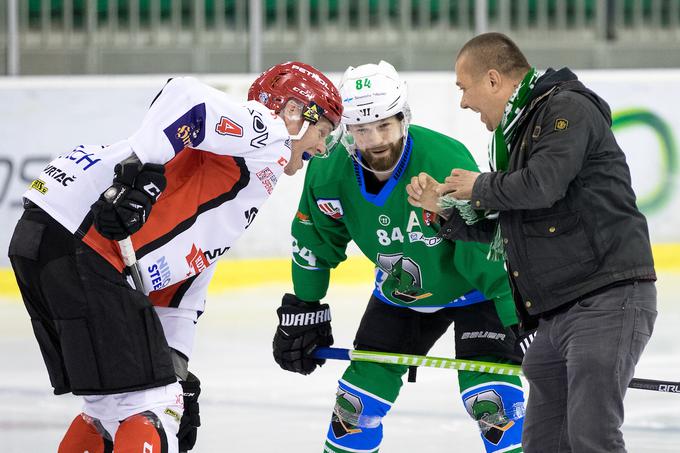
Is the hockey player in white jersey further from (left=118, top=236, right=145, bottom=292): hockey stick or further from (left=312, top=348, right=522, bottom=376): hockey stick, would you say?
(left=312, top=348, right=522, bottom=376): hockey stick

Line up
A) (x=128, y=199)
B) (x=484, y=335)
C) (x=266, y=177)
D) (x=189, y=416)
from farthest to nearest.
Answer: (x=484, y=335) < (x=189, y=416) < (x=266, y=177) < (x=128, y=199)

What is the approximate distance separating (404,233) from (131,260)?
940 millimetres

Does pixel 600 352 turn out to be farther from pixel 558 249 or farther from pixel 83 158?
pixel 83 158

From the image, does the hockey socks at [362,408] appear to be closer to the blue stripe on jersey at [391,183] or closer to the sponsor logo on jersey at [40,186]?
the blue stripe on jersey at [391,183]

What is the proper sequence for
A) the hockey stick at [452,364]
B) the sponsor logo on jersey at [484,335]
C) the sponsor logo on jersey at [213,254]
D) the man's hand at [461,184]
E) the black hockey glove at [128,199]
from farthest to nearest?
the sponsor logo on jersey at [484,335] → the hockey stick at [452,364] → the sponsor logo on jersey at [213,254] → the man's hand at [461,184] → the black hockey glove at [128,199]

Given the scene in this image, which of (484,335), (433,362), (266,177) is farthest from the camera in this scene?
(484,335)

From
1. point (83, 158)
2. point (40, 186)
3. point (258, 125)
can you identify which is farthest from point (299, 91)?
point (40, 186)

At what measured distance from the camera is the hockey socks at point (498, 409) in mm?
3156

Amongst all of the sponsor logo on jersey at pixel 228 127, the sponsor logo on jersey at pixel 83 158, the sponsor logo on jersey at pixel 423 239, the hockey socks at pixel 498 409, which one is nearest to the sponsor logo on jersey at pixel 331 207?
the sponsor logo on jersey at pixel 423 239

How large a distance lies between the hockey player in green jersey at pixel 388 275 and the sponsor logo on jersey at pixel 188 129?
720mm

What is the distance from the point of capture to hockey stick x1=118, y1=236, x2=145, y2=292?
2.56 m

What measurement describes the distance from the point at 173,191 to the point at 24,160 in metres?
4.08

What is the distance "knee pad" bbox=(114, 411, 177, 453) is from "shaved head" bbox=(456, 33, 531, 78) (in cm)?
119

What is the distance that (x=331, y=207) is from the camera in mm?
3301
